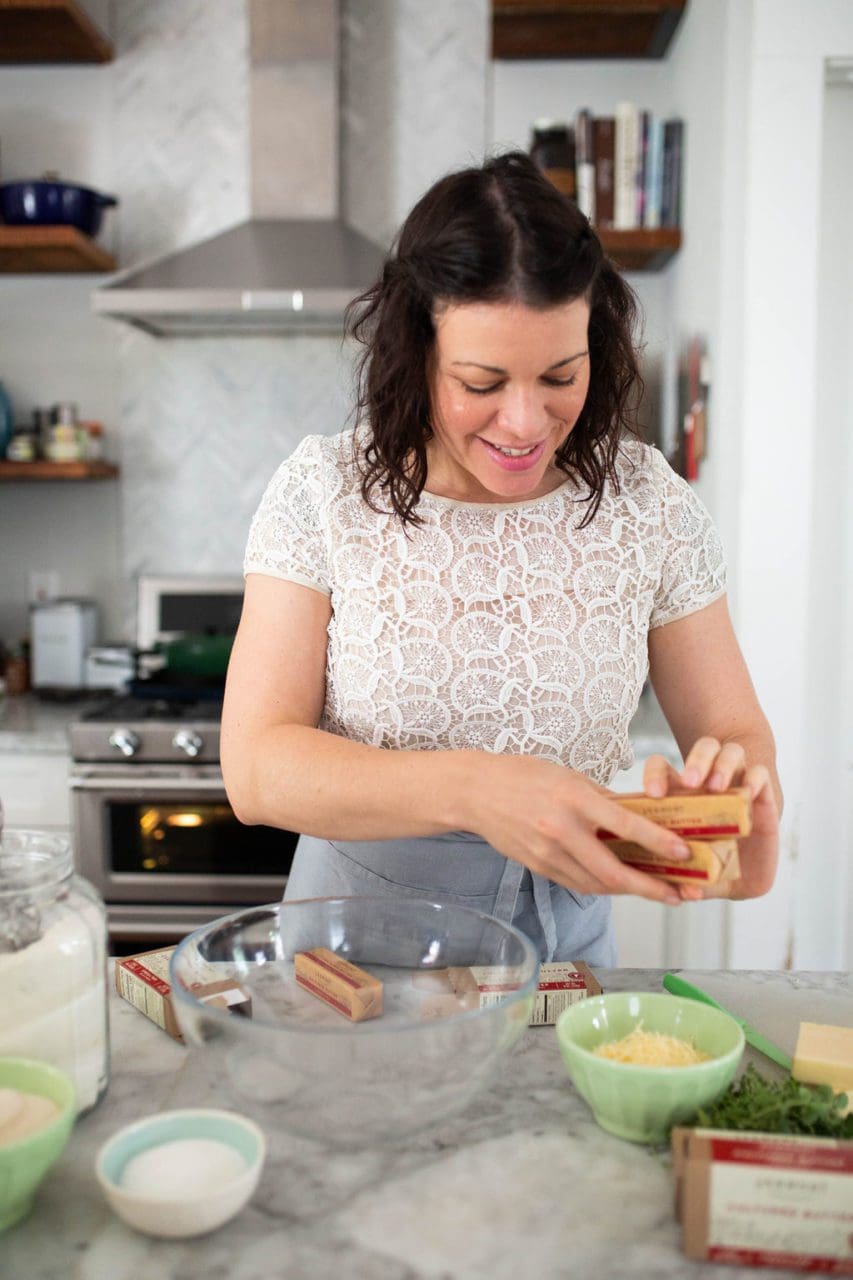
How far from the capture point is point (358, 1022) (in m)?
0.90

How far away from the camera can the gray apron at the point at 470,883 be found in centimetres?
126

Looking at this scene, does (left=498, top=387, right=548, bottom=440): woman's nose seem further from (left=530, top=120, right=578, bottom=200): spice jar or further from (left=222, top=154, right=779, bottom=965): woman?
(left=530, top=120, right=578, bottom=200): spice jar

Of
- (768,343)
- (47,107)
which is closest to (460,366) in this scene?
(768,343)

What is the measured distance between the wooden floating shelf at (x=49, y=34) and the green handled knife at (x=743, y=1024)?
256 cm

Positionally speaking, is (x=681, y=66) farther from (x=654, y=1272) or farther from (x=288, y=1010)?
(x=654, y=1272)

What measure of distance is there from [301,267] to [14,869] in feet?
7.15

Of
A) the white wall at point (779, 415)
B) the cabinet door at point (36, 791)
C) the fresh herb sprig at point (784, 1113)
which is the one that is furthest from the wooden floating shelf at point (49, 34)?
the fresh herb sprig at point (784, 1113)

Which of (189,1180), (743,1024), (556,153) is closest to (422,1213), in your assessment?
(189,1180)

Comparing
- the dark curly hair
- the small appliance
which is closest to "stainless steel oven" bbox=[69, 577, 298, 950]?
the small appliance

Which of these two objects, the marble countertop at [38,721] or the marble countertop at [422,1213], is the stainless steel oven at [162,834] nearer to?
the marble countertop at [38,721]

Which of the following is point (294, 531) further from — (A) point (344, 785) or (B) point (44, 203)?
(B) point (44, 203)

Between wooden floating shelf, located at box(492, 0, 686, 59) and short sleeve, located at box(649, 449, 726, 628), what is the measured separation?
5.73 feet

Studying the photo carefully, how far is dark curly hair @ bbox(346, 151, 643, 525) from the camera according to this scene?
106 centimetres

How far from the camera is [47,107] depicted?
3014 mm
